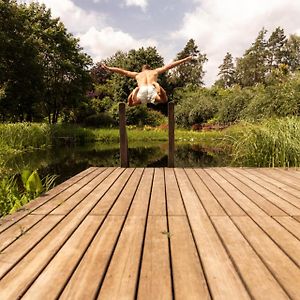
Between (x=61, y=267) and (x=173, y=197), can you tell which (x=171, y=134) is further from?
(x=61, y=267)

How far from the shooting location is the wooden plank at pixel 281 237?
64.8 inches

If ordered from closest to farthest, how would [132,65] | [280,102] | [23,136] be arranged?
1. [280,102]
2. [23,136]
3. [132,65]

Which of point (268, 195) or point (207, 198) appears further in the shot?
point (268, 195)

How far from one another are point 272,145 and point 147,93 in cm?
247

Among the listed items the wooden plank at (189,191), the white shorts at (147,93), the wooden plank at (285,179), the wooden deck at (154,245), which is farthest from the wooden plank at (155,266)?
the white shorts at (147,93)

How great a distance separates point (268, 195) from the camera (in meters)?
2.96

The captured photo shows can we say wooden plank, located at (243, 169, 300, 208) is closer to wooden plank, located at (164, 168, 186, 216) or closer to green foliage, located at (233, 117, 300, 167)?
wooden plank, located at (164, 168, 186, 216)

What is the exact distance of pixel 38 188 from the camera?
386 cm

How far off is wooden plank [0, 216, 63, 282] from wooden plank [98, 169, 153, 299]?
51 centimetres

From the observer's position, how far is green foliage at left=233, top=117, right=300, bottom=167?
5.18 m

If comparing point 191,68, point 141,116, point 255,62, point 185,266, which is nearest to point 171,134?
point 185,266

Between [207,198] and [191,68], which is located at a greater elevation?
[191,68]

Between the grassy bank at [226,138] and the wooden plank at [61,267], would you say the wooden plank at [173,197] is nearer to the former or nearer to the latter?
the wooden plank at [61,267]

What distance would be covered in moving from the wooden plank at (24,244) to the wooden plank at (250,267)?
1144 mm
